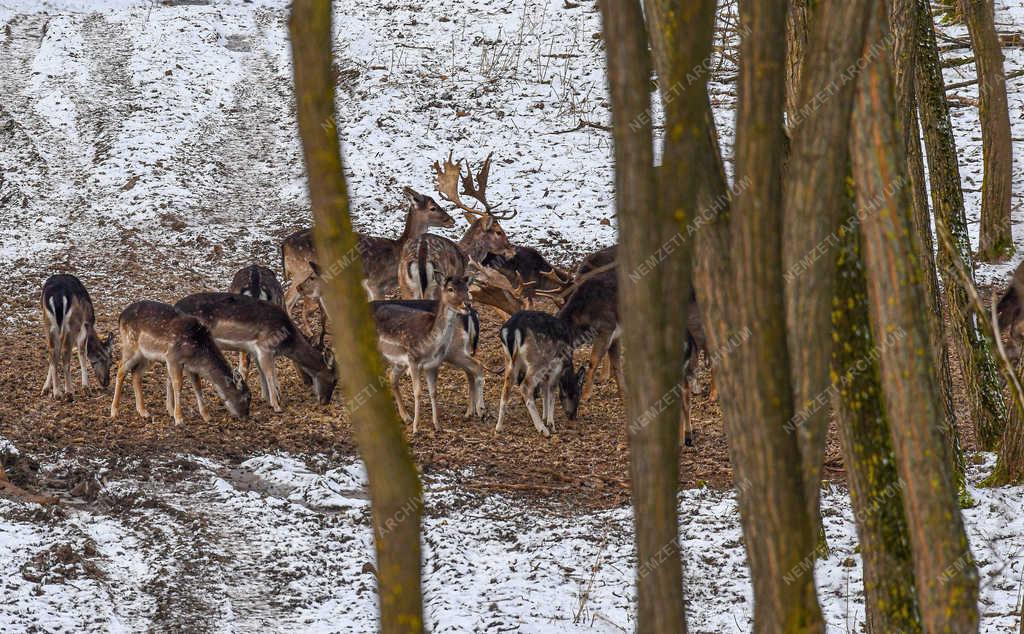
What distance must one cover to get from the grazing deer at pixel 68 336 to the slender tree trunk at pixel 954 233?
7.91 m

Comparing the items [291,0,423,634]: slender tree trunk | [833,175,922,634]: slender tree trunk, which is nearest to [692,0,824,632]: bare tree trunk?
[833,175,922,634]: slender tree trunk

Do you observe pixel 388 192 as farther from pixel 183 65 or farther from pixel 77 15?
pixel 77 15

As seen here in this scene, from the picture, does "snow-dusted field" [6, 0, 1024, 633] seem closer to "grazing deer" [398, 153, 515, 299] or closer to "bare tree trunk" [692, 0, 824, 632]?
"grazing deer" [398, 153, 515, 299]

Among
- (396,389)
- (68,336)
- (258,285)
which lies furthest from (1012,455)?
(68,336)

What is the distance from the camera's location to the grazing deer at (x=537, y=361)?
9922mm

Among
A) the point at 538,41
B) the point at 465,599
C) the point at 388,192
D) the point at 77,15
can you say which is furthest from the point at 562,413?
the point at 77,15

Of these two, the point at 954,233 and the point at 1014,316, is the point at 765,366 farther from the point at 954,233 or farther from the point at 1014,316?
the point at 1014,316

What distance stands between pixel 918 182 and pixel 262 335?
6223 millimetres

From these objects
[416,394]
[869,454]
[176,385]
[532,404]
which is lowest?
[869,454]

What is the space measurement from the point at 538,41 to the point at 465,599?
684 inches

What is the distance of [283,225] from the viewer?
16578 mm

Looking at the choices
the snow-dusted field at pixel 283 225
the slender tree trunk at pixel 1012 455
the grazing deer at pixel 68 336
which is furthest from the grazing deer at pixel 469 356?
the slender tree trunk at pixel 1012 455

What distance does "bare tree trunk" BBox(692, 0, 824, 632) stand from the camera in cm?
320

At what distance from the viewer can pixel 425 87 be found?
814 inches
